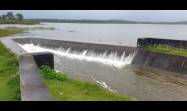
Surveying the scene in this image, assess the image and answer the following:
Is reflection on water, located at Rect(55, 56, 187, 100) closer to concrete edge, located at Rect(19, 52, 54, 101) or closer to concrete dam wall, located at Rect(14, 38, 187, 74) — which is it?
concrete dam wall, located at Rect(14, 38, 187, 74)

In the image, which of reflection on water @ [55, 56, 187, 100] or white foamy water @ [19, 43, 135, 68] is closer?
reflection on water @ [55, 56, 187, 100]

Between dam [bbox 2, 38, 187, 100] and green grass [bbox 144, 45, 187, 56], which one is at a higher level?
green grass [bbox 144, 45, 187, 56]

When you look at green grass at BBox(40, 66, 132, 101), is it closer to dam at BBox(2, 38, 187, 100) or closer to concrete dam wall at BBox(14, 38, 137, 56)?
dam at BBox(2, 38, 187, 100)

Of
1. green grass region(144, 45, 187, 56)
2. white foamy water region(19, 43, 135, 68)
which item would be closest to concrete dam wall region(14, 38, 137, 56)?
white foamy water region(19, 43, 135, 68)

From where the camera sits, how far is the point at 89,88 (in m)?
8.38

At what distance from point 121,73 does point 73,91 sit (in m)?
8.00

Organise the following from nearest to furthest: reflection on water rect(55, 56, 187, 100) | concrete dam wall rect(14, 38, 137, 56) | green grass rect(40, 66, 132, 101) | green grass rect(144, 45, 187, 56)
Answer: green grass rect(40, 66, 132, 101)
reflection on water rect(55, 56, 187, 100)
green grass rect(144, 45, 187, 56)
concrete dam wall rect(14, 38, 137, 56)

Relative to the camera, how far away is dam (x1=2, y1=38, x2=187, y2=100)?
452 inches

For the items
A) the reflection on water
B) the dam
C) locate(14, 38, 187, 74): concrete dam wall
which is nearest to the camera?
the reflection on water

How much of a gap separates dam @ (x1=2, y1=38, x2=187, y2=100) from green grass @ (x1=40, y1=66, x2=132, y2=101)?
9.38 feet

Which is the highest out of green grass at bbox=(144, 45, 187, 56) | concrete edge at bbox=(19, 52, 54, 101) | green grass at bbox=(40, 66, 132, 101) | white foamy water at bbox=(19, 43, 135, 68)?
concrete edge at bbox=(19, 52, 54, 101)

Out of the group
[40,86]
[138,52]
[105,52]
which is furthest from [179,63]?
[40,86]

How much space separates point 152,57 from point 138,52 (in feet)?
5.38
